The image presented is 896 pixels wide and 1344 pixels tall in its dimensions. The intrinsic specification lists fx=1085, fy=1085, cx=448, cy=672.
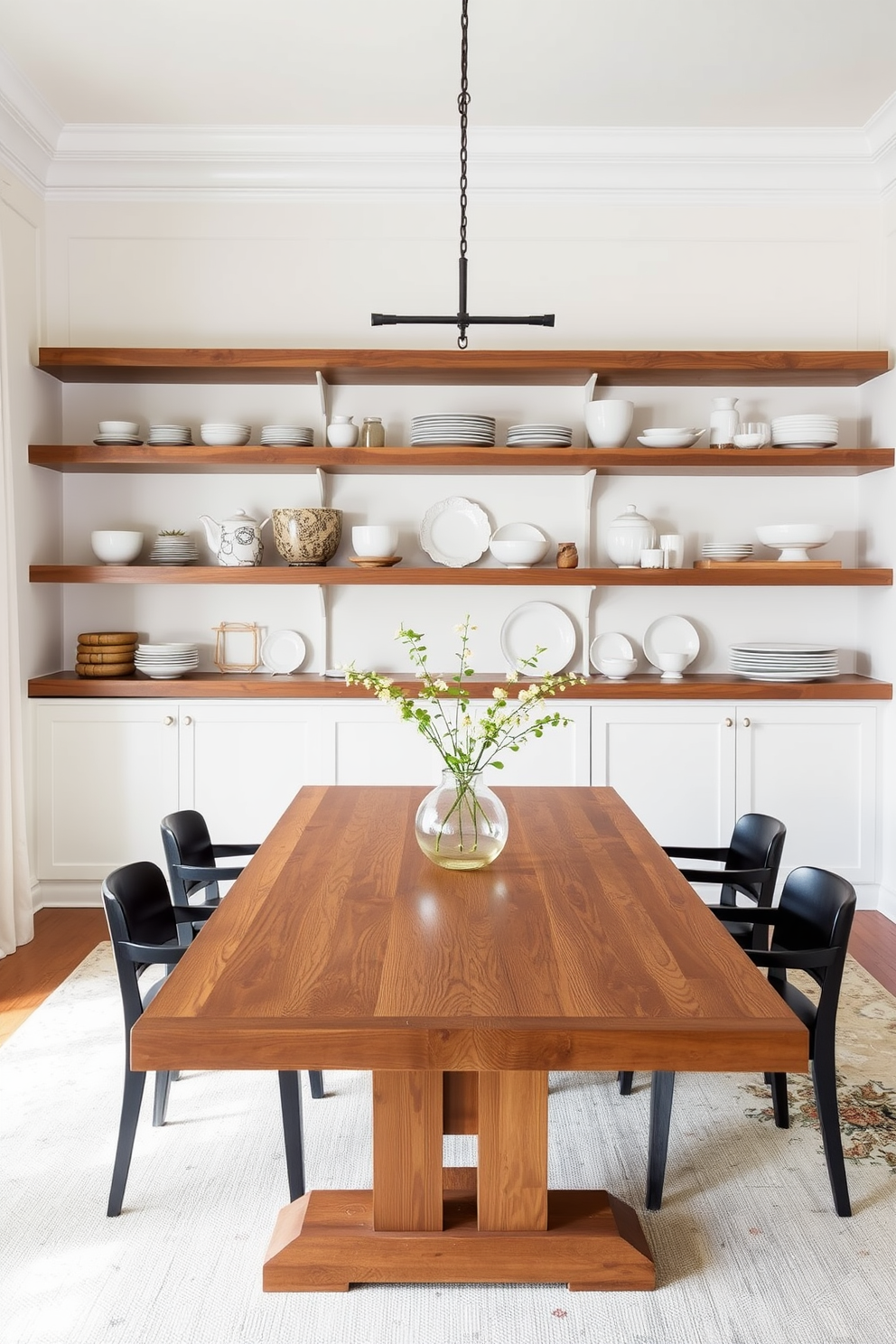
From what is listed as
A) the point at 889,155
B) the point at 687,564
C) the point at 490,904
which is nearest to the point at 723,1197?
the point at 490,904

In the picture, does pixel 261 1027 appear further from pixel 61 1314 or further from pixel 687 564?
pixel 687 564

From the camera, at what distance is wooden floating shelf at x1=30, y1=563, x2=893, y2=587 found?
4.30m

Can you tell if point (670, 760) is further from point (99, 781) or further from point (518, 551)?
point (99, 781)

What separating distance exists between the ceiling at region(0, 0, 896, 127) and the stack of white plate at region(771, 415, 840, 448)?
115 centimetres

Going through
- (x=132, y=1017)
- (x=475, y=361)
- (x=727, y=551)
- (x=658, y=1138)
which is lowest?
(x=658, y=1138)

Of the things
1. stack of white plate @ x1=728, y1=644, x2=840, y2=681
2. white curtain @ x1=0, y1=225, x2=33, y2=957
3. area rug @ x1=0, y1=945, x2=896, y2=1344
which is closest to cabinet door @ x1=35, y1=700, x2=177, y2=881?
white curtain @ x1=0, y1=225, x2=33, y2=957

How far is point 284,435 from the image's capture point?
4359mm

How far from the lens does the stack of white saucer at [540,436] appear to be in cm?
435

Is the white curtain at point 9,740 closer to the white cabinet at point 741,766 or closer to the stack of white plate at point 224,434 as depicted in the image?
the stack of white plate at point 224,434

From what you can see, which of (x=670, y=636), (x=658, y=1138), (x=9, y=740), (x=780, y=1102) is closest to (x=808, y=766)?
(x=670, y=636)

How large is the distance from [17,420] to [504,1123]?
11.1 feet

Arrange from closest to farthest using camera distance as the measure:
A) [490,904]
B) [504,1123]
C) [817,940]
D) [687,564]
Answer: [504,1123], [490,904], [817,940], [687,564]

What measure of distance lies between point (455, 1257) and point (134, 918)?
3.11 ft

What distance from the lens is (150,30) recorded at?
355 cm
